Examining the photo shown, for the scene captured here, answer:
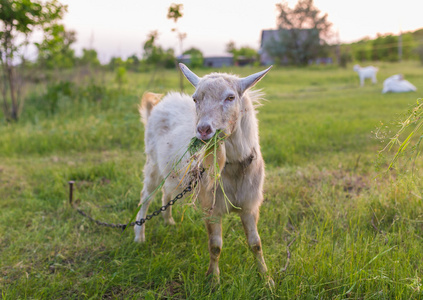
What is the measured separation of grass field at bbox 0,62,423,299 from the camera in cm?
266

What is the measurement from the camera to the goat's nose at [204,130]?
2242mm

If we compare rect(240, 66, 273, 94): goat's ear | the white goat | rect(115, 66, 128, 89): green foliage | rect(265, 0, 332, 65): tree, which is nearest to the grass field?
the white goat

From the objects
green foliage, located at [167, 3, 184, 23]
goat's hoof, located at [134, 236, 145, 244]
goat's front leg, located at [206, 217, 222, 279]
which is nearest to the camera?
goat's front leg, located at [206, 217, 222, 279]

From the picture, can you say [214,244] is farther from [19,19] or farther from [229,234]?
[19,19]

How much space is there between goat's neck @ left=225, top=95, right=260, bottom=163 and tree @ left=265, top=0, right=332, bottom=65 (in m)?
31.7

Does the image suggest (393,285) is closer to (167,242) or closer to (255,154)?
(255,154)

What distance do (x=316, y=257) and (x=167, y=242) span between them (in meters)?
1.49

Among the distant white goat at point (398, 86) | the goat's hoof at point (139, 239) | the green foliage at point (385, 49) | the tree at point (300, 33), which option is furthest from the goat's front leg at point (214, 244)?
the green foliage at point (385, 49)

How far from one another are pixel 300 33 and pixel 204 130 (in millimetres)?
33371

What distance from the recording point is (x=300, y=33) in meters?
32.6

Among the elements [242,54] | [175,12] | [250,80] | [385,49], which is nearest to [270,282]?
[250,80]

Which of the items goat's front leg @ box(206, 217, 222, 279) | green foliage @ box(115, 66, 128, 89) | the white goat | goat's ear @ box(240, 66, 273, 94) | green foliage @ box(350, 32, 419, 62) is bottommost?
goat's front leg @ box(206, 217, 222, 279)

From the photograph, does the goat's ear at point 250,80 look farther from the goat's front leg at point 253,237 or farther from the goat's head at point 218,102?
the goat's front leg at point 253,237

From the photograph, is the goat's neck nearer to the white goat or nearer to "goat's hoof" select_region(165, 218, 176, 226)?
the white goat
